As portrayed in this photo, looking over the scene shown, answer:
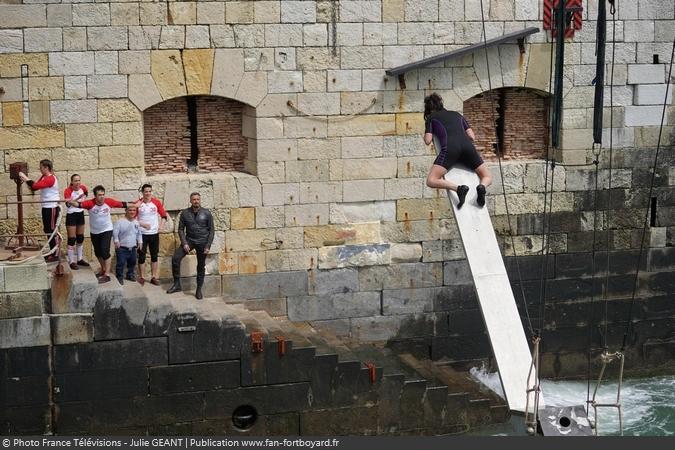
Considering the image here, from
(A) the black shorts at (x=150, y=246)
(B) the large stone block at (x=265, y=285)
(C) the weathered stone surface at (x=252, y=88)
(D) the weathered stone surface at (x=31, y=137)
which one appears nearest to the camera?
(D) the weathered stone surface at (x=31, y=137)

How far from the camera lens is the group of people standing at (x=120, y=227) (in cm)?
1502

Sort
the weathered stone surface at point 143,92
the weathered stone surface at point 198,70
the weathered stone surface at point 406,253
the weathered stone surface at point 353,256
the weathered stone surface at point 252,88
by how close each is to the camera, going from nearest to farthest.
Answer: the weathered stone surface at point 143,92 → the weathered stone surface at point 198,70 → the weathered stone surface at point 252,88 → the weathered stone surface at point 353,256 → the weathered stone surface at point 406,253

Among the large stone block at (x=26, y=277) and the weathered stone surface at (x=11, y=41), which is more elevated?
the weathered stone surface at (x=11, y=41)

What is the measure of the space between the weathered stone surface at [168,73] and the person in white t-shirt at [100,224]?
1.42m

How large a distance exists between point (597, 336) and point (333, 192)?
4.06 metres

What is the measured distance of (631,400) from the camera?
56.2ft

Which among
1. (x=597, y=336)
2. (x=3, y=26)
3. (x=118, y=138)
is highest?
(x=3, y=26)

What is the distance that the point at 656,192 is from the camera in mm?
18047

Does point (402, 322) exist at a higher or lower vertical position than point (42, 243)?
lower

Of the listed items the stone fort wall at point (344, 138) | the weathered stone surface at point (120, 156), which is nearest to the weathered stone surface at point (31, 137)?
the stone fort wall at point (344, 138)

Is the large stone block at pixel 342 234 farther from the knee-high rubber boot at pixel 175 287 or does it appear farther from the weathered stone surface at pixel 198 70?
the weathered stone surface at pixel 198 70

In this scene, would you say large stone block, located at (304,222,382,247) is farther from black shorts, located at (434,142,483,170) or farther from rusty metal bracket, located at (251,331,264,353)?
black shorts, located at (434,142,483,170)

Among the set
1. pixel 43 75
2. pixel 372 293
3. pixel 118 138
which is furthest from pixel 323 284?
pixel 43 75

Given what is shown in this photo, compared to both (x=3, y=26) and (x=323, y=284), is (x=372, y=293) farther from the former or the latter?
(x=3, y=26)
